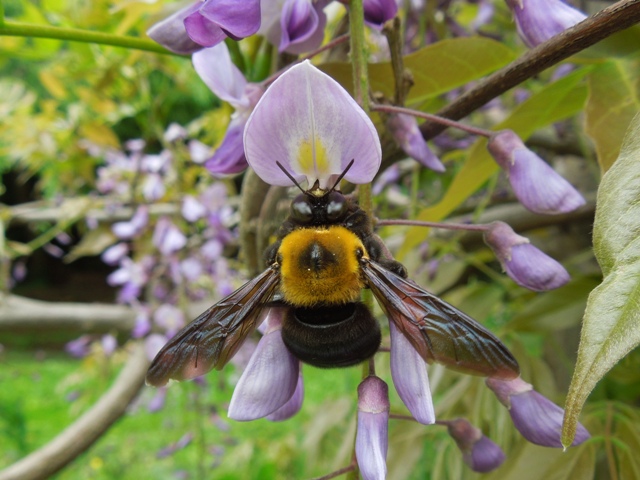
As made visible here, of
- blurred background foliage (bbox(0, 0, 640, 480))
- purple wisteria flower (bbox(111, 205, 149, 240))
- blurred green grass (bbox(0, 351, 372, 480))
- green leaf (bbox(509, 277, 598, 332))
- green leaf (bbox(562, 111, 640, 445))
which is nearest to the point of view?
green leaf (bbox(562, 111, 640, 445))

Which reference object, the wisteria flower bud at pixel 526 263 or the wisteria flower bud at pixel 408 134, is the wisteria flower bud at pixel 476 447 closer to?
the wisteria flower bud at pixel 526 263

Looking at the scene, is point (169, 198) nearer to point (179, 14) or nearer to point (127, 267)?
point (127, 267)

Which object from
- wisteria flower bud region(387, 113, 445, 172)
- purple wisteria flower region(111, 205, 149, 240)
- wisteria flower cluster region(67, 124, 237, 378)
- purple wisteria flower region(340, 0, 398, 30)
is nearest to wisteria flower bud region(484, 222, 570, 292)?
wisteria flower bud region(387, 113, 445, 172)

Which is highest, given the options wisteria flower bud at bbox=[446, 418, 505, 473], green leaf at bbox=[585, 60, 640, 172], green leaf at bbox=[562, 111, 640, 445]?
green leaf at bbox=[562, 111, 640, 445]

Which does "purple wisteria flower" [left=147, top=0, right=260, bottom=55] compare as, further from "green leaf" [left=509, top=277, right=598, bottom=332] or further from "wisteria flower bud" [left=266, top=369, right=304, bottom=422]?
"green leaf" [left=509, top=277, right=598, bottom=332]

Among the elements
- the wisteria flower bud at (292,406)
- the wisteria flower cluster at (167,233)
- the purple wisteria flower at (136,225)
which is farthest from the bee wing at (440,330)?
the purple wisteria flower at (136,225)

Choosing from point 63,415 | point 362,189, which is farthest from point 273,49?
point 63,415
